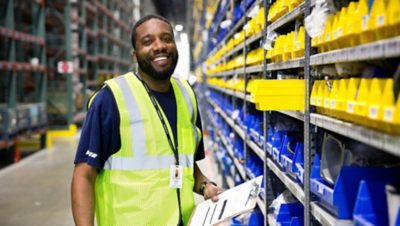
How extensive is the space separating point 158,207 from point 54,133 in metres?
11.3

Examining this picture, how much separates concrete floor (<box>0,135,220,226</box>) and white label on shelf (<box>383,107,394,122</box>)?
14.4 feet

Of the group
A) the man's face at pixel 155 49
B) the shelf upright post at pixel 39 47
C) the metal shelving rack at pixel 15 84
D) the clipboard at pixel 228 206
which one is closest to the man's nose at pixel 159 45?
the man's face at pixel 155 49

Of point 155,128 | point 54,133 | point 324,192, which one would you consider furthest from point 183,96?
point 54,133

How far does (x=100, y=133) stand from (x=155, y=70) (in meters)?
0.40

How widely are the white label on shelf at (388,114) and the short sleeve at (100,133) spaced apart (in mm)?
1297

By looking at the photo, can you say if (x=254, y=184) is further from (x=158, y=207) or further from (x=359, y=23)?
(x=359, y=23)

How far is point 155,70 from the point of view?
2.26 metres

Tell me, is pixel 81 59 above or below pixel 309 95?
above

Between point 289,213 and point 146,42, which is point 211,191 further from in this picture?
point 146,42

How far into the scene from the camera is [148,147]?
88.3 inches

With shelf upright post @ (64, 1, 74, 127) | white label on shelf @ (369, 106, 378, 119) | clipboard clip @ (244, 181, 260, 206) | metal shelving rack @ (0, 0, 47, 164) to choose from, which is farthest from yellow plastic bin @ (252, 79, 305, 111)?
shelf upright post @ (64, 1, 74, 127)

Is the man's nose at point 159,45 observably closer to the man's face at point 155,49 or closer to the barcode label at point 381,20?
the man's face at point 155,49

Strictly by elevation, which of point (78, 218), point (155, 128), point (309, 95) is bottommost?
point (78, 218)

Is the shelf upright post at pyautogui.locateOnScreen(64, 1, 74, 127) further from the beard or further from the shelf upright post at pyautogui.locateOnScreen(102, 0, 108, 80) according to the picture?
the beard
